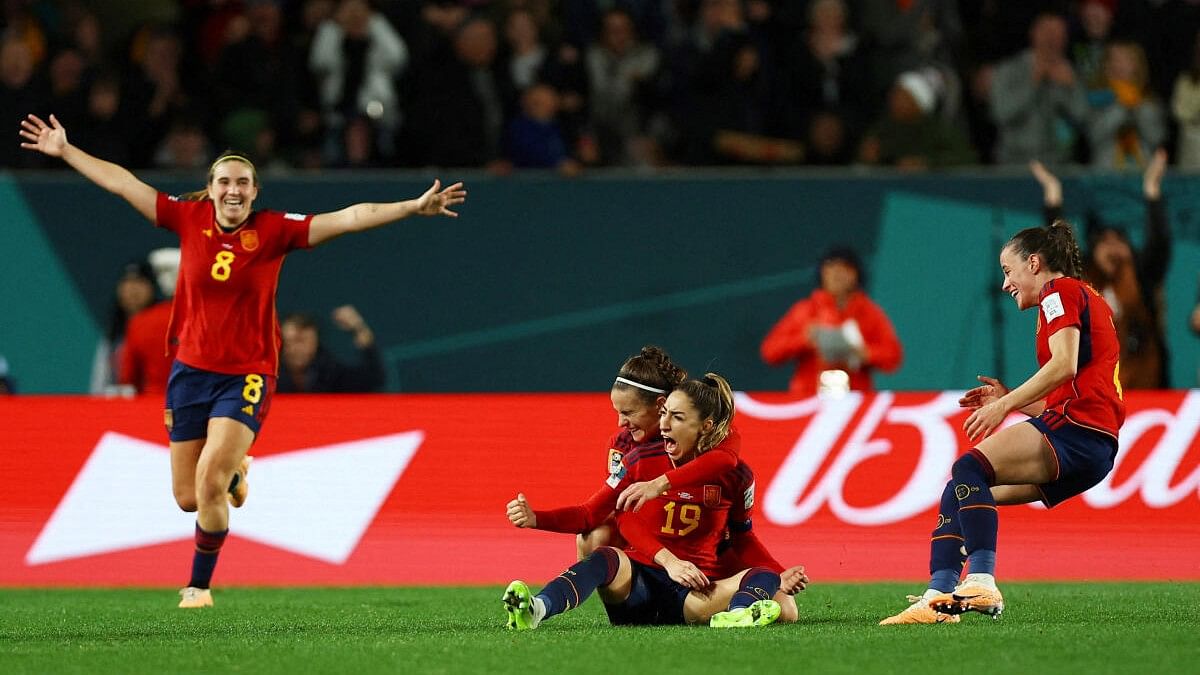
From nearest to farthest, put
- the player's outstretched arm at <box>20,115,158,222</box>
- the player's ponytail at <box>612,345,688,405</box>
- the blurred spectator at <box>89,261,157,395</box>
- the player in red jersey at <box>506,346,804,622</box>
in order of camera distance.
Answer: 1. the player in red jersey at <box>506,346,804,622</box>
2. the player's ponytail at <box>612,345,688,405</box>
3. the player's outstretched arm at <box>20,115,158,222</box>
4. the blurred spectator at <box>89,261,157,395</box>

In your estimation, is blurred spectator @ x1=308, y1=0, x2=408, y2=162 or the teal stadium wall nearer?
the teal stadium wall

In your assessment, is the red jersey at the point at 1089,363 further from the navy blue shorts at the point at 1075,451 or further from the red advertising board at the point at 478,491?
the red advertising board at the point at 478,491

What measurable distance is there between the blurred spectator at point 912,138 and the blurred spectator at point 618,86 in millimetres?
1858

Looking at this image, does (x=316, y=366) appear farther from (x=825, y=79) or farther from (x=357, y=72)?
(x=825, y=79)

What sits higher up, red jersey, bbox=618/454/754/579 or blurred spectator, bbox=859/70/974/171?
blurred spectator, bbox=859/70/974/171

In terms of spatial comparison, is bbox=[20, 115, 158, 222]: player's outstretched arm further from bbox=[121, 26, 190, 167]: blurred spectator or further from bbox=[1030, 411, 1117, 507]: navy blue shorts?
bbox=[121, 26, 190, 167]: blurred spectator

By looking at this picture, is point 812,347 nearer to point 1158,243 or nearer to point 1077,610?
point 1158,243

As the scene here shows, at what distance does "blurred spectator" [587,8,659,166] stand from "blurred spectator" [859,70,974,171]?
1858 millimetres

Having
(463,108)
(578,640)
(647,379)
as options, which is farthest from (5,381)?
(578,640)

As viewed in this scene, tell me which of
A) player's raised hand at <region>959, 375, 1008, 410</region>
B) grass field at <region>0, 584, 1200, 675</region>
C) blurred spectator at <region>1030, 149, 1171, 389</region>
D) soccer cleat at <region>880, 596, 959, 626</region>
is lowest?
grass field at <region>0, 584, 1200, 675</region>

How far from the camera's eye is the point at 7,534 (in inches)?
418

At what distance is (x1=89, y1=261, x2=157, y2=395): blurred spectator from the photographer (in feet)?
42.2

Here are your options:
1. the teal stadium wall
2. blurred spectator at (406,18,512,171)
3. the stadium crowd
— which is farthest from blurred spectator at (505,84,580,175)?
the teal stadium wall

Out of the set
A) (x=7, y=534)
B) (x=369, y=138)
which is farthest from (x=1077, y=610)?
(x=369, y=138)
